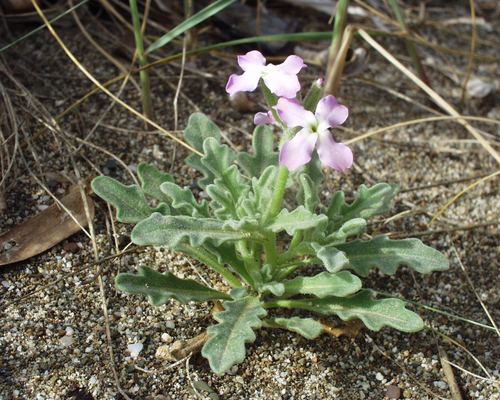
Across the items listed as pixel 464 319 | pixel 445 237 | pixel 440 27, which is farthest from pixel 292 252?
pixel 440 27

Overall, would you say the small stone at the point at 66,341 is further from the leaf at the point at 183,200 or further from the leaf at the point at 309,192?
the leaf at the point at 309,192

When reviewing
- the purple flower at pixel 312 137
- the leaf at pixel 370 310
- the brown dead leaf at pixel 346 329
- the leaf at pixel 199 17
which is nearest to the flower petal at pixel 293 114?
the purple flower at pixel 312 137

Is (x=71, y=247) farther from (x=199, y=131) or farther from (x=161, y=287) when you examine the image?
(x=199, y=131)

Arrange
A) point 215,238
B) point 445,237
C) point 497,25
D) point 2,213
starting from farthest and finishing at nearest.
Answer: point 497,25
point 445,237
point 2,213
point 215,238

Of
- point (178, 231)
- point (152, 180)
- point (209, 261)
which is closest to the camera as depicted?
point (178, 231)

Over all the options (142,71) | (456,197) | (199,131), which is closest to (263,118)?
(199,131)

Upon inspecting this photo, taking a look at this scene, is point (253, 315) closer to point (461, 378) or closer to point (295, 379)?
point (295, 379)
